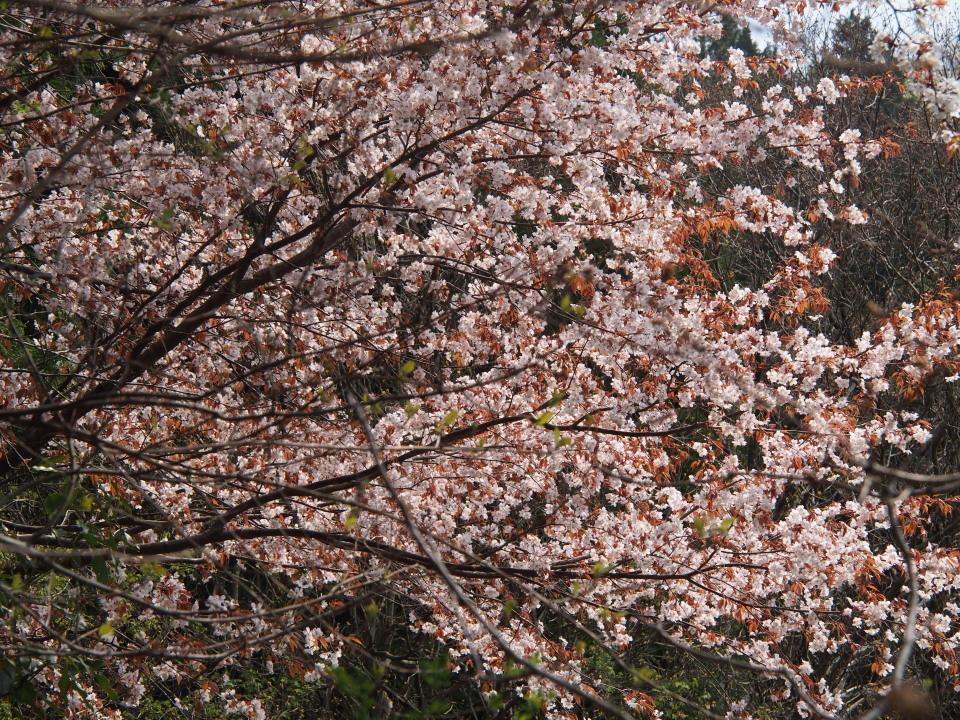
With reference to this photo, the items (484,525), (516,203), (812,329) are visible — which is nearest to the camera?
(516,203)

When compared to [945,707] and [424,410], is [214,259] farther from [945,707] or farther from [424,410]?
[945,707]

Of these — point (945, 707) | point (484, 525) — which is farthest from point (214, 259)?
point (945, 707)

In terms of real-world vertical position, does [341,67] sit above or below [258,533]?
above

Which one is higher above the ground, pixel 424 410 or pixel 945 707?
pixel 424 410

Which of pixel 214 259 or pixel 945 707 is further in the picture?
pixel 945 707

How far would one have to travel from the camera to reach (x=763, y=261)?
12078 mm

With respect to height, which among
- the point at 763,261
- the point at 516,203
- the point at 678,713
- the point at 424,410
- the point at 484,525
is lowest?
the point at 678,713

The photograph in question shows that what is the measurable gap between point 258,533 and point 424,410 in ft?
6.53

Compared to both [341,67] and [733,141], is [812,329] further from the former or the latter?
[341,67]

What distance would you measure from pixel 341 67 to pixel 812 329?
28.3 feet

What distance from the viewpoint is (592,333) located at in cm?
488

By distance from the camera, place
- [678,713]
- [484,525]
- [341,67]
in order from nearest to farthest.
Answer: [341,67], [484,525], [678,713]

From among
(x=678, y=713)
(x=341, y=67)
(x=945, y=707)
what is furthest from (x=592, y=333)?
(x=945, y=707)

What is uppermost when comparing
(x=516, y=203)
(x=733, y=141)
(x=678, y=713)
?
(x=733, y=141)
